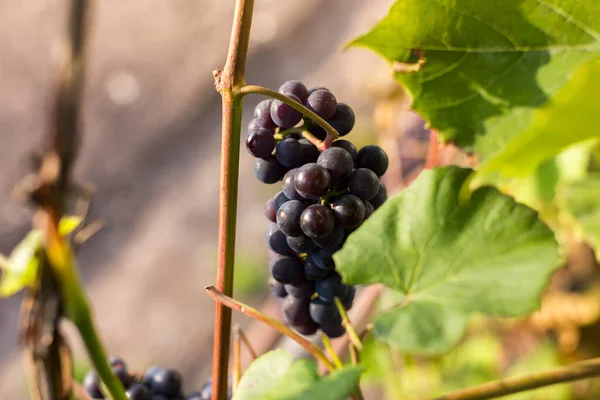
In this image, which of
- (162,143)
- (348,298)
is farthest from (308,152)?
(162,143)

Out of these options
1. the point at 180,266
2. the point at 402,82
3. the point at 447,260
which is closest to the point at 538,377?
the point at 447,260

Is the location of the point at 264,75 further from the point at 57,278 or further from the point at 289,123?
the point at 57,278

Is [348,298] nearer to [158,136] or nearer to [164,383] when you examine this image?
[164,383]

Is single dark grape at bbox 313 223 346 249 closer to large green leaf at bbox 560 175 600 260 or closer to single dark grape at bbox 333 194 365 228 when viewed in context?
single dark grape at bbox 333 194 365 228

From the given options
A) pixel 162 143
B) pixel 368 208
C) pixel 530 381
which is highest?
pixel 162 143

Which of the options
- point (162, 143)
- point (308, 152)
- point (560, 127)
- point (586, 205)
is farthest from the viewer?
point (162, 143)

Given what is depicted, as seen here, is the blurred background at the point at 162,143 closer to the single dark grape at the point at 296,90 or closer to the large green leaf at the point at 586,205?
the large green leaf at the point at 586,205
